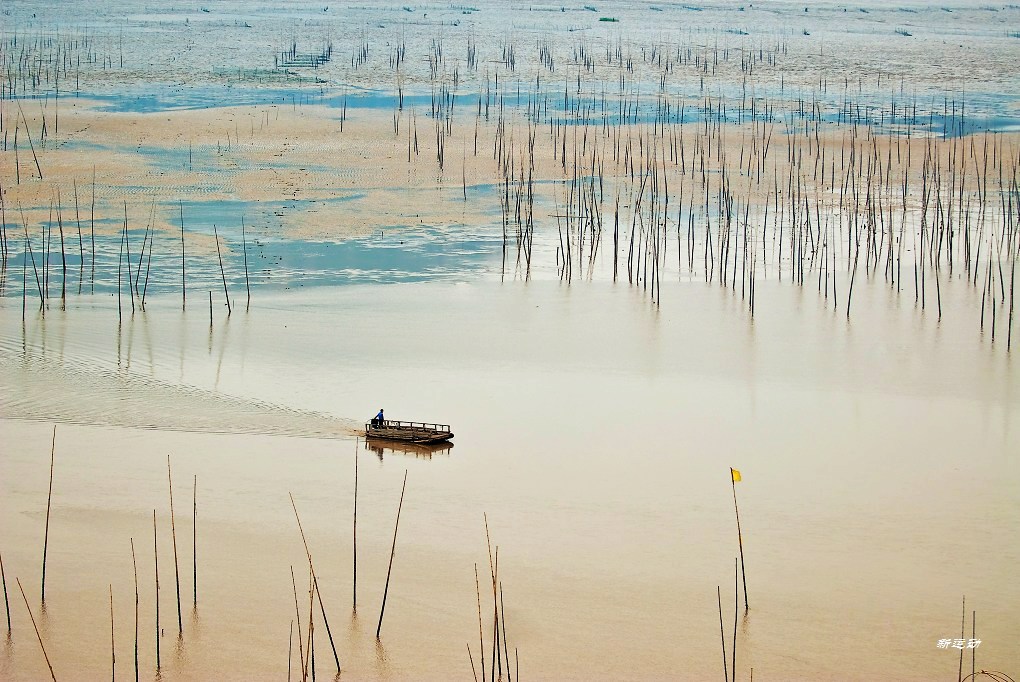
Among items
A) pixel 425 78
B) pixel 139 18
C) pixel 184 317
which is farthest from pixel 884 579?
pixel 139 18

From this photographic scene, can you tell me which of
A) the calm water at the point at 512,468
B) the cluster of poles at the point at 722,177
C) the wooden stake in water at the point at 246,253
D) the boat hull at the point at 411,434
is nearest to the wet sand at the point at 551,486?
the calm water at the point at 512,468

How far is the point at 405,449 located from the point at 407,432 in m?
0.16

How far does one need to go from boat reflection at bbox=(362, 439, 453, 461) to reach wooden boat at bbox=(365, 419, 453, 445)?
0.04 meters

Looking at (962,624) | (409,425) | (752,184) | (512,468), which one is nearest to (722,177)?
(752,184)

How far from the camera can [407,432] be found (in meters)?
11.3

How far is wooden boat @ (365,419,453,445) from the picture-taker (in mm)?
11297

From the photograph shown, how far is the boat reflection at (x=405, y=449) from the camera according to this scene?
11.3 metres

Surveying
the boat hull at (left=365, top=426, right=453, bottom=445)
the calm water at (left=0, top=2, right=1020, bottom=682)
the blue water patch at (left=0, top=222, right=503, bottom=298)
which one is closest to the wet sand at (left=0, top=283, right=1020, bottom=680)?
the calm water at (left=0, top=2, right=1020, bottom=682)

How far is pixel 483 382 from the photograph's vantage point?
13398 millimetres

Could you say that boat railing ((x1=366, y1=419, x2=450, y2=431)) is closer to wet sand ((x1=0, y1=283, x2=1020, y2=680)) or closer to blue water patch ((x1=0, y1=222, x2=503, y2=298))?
wet sand ((x1=0, y1=283, x2=1020, y2=680))

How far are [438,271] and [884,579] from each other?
31.2ft

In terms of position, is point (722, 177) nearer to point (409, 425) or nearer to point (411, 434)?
point (409, 425)

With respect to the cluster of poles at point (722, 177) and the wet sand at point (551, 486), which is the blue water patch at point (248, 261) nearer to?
the cluster of poles at point (722, 177)

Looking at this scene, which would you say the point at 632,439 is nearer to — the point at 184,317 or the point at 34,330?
the point at 184,317
